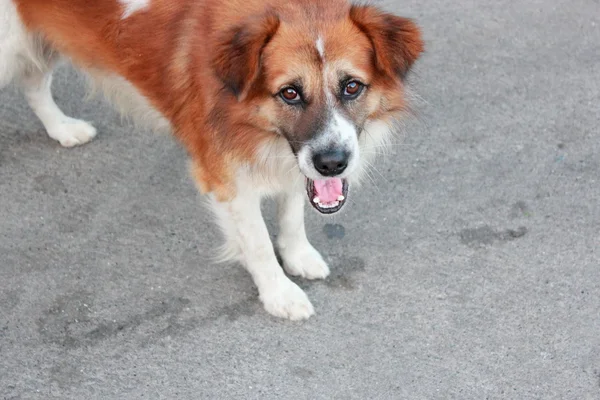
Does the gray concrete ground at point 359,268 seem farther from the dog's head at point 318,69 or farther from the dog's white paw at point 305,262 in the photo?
the dog's head at point 318,69

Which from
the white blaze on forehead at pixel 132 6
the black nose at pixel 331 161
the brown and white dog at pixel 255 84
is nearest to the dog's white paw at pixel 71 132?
the brown and white dog at pixel 255 84

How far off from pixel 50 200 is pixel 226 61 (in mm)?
1703

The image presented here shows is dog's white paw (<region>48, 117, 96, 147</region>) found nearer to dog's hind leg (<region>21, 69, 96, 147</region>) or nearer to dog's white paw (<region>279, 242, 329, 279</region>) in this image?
dog's hind leg (<region>21, 69, 96, 147</region>)

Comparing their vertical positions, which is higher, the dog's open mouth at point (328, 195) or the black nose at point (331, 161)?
the black nose at point (331, 161)

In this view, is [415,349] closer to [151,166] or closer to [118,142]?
[151,166]

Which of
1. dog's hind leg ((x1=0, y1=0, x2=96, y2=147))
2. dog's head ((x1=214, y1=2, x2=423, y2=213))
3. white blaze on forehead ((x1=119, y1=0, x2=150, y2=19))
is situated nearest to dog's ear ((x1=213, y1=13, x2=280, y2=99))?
dog's head ((x1=214, y1=2, x2=423, y2=213))

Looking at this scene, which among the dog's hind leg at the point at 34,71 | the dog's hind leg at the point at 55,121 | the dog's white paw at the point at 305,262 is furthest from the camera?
the dog's hind leg at the point at 55,121

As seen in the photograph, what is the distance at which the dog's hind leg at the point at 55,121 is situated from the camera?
14.0 feet

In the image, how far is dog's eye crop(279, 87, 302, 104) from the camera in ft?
9.23

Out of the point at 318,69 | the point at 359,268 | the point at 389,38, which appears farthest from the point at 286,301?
the point at 389,38

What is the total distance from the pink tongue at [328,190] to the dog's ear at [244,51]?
1.71 ft

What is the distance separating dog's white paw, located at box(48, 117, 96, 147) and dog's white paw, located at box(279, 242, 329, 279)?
1480mm

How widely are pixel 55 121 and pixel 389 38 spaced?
2.27m

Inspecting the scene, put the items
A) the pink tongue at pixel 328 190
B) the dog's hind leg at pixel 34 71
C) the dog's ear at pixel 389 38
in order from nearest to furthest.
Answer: the dog's ear at pixel 389 38
the pink tongue at pixel 328 190
the dog's hind leg at pixel 34 71
